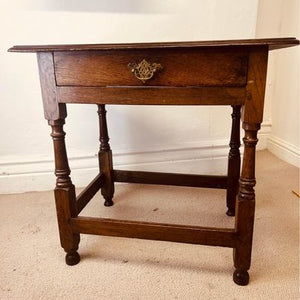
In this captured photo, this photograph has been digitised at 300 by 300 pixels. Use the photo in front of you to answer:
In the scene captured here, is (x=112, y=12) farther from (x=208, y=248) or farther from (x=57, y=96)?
(x=208, y=248)

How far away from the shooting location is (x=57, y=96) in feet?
2.51

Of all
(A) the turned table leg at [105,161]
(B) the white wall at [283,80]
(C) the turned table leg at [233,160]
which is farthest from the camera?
(B) the white wall at [283,80]

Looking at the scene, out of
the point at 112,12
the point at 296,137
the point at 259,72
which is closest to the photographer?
the point at 259,72

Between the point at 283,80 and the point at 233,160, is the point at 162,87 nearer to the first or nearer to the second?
the point at 233,160

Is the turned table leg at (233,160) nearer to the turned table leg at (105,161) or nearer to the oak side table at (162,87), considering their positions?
the oak side table at (162,87)

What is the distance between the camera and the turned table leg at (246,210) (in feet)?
2.35

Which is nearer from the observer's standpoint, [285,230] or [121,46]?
[121,46]

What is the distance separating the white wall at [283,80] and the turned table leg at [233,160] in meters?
0.65

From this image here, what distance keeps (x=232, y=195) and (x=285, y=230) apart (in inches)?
8.1

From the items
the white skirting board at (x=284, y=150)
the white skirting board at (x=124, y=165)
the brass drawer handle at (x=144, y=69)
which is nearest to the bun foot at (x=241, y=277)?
the brass drawer handle at (x=144, y=69)

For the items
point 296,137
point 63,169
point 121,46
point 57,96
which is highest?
point 121,46

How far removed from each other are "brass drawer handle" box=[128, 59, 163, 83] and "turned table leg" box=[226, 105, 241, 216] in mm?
434

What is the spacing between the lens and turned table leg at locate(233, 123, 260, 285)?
2.35 ft

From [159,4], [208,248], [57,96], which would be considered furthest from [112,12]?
[208,248]
